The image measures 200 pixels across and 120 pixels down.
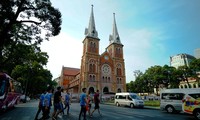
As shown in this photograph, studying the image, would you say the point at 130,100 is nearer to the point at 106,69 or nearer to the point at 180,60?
the point at 106,69

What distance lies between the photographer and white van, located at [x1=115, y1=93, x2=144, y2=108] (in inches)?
728

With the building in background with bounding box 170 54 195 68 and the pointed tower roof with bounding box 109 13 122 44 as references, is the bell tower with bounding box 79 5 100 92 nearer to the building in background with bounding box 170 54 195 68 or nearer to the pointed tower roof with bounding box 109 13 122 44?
the pointed tower roof with bounding box 109 13 122 44

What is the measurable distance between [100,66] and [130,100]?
100 feet

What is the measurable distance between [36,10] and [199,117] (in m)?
14.7

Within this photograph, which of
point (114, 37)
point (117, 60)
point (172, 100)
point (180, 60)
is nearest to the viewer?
point (172, 100)

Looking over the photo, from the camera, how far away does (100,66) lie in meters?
49.8

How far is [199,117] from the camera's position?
9.52m

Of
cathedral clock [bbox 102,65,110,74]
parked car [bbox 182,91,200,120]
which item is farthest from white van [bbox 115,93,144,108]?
cathedral clock [bbox 102,65,110,74]

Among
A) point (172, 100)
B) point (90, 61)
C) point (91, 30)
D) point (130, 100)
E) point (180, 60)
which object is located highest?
point (91, 30)

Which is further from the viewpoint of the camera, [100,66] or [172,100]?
[100,66]

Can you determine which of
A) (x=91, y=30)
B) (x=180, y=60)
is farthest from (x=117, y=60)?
(x=180, y=60)

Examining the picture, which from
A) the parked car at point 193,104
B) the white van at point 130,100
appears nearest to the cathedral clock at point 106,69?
the white van at point 130,100

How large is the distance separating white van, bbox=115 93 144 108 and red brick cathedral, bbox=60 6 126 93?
918 inches

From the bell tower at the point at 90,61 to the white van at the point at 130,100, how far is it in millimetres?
23212
